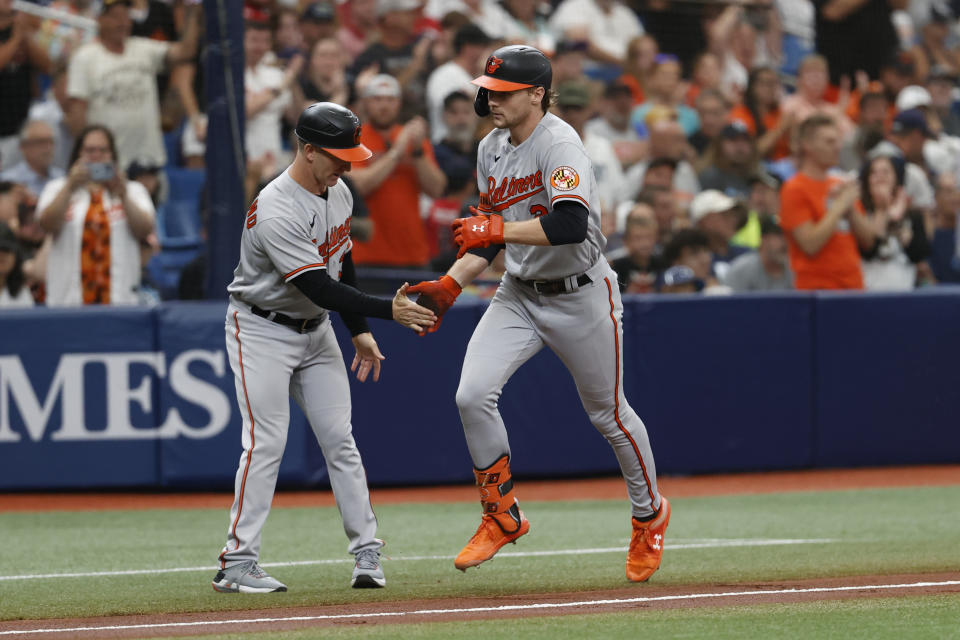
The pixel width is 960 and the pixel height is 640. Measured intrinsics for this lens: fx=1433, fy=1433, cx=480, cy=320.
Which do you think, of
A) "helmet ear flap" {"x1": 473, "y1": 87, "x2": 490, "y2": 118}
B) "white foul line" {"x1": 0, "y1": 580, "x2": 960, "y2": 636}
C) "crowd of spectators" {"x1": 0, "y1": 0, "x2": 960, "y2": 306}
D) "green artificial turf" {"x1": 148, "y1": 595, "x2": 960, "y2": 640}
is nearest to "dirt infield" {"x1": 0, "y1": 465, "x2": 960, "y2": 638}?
"white foul line" {"x1": 0, "y1": 580, "x2": 960, "y2": 636}

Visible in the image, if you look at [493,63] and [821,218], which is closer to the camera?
[493,63]

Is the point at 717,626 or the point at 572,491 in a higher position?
the point at 717,626

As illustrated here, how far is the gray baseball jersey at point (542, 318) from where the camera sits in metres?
5.88

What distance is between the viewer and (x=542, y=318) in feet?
19.6

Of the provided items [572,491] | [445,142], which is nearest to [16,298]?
[445,142]

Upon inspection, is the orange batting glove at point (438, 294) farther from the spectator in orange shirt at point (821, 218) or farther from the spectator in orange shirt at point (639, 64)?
the spectator in orange shirt at point (639, 64)

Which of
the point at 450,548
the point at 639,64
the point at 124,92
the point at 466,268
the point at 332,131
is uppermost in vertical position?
the point at 639,64

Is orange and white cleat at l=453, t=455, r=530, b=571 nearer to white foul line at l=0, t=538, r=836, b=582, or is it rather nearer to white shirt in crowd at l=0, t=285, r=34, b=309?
white foul line at l=0, t=538, r=836, b=582

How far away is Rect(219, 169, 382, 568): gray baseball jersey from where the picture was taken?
575 centimetres

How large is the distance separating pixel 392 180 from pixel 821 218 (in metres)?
3.32

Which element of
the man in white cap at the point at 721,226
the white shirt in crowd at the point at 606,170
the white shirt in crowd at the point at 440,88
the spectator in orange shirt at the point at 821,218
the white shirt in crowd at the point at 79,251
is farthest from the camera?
the white shirt in crowd at the point at 440,88

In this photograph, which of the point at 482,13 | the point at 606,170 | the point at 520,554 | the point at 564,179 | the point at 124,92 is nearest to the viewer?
the point at 564,179

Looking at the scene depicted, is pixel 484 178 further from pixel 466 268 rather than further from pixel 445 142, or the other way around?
pixel 445 142

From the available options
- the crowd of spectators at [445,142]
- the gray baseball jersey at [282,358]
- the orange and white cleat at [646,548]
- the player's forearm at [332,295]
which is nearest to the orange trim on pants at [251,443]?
the gray baseball jersey at [282,358]
